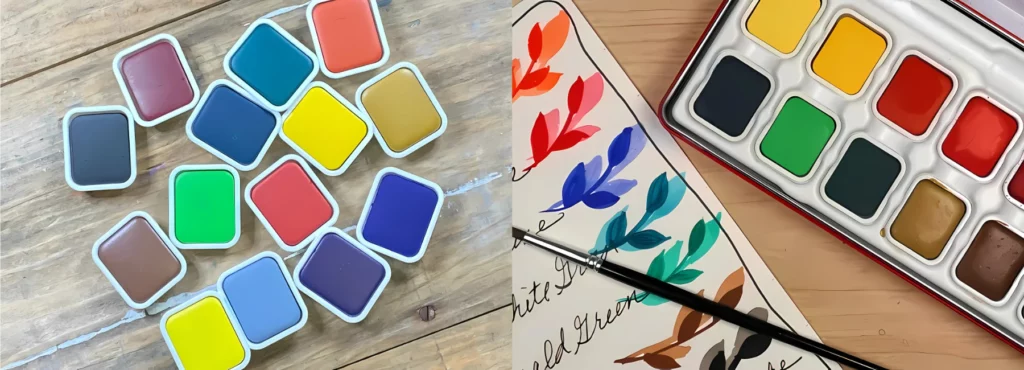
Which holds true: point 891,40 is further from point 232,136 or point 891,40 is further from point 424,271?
point 232,136

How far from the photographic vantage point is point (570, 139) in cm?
62

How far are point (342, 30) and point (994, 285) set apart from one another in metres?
0.63

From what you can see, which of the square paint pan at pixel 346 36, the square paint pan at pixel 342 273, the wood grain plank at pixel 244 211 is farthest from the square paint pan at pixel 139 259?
the square paint pan at pixel 346 36

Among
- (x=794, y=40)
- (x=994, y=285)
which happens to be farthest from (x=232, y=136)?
(x=994, y=285)

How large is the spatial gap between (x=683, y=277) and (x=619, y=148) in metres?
0.14

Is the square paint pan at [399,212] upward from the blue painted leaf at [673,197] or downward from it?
downward

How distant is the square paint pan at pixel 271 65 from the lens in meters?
0.61

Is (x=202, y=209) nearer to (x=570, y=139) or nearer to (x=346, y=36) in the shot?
(x=346, y=36)

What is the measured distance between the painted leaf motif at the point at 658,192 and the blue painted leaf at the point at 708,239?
0.15ft

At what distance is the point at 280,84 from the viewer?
2.01 ft

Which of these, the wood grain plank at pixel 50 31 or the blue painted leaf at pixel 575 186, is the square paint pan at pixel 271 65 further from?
the blue painted leaf at pixel 575 186

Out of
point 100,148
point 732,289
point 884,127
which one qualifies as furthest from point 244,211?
point 884,127

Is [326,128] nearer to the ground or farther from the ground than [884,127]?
nearer to the ground

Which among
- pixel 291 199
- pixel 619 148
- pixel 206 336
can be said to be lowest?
pixel 206 336
